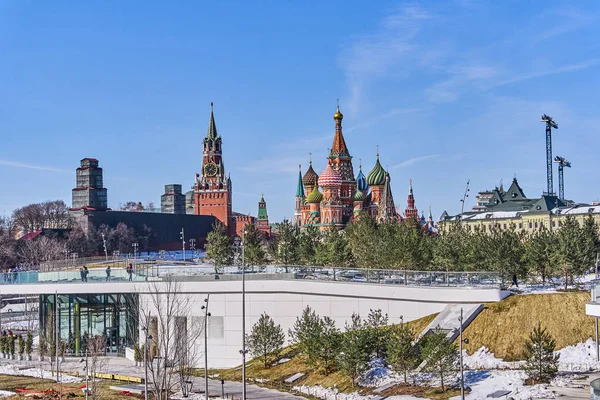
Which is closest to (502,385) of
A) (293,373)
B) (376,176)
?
(293,373)

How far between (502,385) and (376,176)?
12366 cm

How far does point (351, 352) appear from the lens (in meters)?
44.5

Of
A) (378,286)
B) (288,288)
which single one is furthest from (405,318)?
(288,288)

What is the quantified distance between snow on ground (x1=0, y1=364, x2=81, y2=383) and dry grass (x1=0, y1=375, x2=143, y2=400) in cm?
69

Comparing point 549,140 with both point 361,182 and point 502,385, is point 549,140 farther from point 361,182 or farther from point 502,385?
point 502,385

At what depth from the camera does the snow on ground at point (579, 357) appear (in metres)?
43.4

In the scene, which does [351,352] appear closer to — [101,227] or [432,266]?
[432,266]

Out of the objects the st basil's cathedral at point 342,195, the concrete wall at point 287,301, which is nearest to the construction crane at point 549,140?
the st basil's cathedral at point 342,195

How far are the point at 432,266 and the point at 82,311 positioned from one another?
28.3m

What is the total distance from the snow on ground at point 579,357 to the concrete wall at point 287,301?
8.88 m

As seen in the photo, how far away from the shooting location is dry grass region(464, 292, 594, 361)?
46.9m

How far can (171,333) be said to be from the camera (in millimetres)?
52969

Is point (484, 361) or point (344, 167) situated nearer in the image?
point (484, 361)

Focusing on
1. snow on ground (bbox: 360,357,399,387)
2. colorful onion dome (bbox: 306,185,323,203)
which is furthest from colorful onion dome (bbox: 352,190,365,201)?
snow on ground (bbox: 360,357,399,387)
